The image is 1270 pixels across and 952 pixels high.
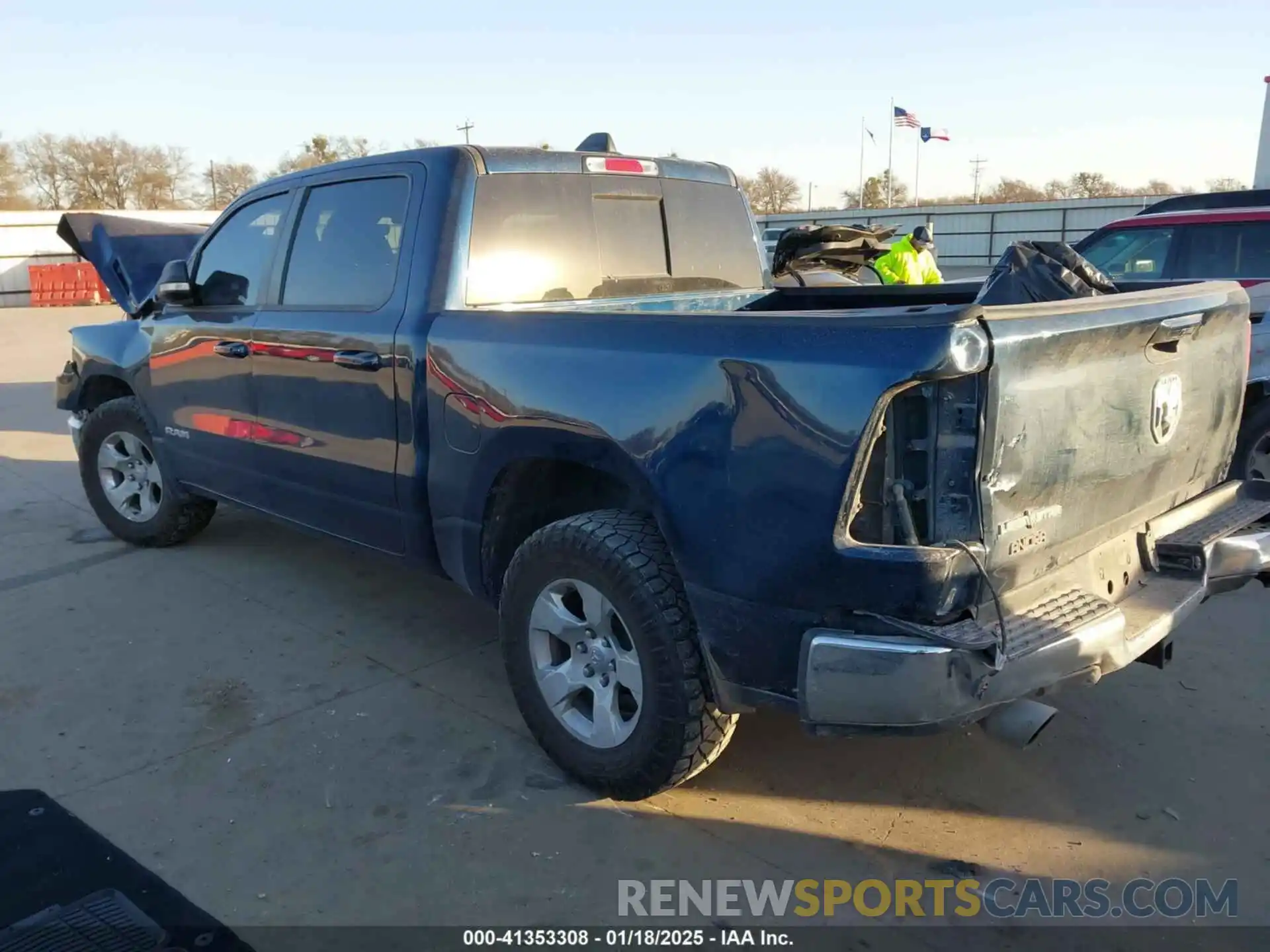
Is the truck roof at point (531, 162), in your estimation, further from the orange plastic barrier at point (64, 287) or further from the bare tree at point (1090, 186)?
the bare tree at point (1090, 186)

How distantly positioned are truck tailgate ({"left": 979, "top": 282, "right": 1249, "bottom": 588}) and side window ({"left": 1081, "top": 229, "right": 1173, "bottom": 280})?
4.18 metres

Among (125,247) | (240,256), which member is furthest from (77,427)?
(240,256)

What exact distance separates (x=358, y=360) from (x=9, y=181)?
67.0m

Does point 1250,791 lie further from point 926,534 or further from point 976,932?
point 926,534

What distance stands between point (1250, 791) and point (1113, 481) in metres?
1.18

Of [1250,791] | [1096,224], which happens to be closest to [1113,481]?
[1250,791]

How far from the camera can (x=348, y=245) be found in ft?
13.1

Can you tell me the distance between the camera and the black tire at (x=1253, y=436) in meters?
6.09

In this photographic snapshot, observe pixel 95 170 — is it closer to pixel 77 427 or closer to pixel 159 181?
pixel 159 181

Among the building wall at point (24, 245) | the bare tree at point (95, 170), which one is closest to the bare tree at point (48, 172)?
the bare tree at point (95, 170)

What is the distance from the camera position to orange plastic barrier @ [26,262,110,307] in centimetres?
2792

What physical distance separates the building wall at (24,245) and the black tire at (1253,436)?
28008 millimetres

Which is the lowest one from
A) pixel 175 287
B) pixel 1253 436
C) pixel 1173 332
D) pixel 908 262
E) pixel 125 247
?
pixel 1253 436

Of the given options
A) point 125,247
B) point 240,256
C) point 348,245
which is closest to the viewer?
point 348,245
